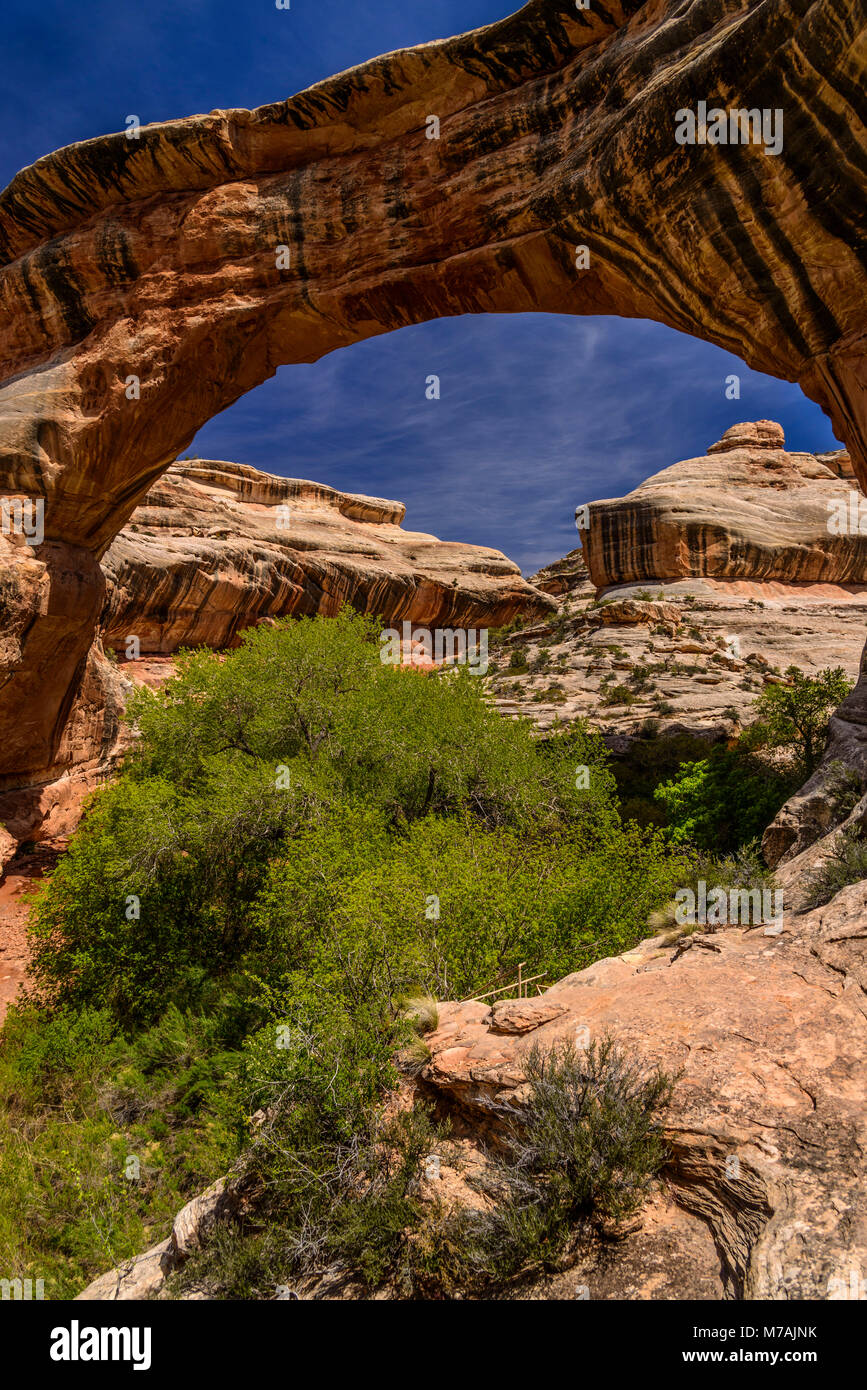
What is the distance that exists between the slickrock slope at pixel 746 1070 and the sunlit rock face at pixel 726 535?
27.6 metres

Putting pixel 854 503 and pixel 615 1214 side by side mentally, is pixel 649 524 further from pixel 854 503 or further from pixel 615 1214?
pixel 615 1214

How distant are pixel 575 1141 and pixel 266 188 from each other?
17898 mm

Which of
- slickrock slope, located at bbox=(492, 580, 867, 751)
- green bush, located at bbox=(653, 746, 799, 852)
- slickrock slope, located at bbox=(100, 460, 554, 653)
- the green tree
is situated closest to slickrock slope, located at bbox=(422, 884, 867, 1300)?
green bush, located at bbox=(653, 746, 799, 852)

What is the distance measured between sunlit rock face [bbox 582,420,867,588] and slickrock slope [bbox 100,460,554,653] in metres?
A: 11.5

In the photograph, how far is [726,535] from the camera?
30781mm

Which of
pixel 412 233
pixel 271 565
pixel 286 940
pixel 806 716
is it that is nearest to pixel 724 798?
pixel 806 716

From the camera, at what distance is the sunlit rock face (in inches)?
1219

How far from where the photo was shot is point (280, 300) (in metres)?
14.8

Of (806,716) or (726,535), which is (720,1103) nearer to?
(806,716)

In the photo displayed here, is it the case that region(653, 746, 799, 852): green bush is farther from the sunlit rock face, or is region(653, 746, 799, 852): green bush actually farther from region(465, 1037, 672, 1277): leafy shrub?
the sunlit rock face

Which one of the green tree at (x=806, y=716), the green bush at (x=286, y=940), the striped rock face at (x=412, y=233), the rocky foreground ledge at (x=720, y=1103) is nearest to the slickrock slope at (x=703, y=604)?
the green tree at (x=806, y=716)

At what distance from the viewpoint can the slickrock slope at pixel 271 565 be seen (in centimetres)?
3112

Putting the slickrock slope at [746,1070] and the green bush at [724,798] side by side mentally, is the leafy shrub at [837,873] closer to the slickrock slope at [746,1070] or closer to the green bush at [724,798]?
the slickrock slope at [746,1070]

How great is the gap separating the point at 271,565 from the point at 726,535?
22.1m
